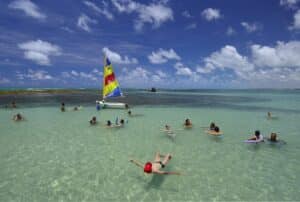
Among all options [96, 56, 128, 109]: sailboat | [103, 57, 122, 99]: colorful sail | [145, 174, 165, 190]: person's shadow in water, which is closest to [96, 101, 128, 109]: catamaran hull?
[96, 56, 128, 109]: sailboat

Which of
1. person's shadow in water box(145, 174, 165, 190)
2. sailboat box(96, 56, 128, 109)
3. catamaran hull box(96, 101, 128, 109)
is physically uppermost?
sailboat box(96, 56, 128, 109)

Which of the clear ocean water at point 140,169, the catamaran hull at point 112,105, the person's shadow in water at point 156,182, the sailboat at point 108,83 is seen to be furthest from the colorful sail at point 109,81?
the person's shadow in water at point 156,182

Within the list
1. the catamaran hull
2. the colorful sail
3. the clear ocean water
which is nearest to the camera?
the clear ocean water

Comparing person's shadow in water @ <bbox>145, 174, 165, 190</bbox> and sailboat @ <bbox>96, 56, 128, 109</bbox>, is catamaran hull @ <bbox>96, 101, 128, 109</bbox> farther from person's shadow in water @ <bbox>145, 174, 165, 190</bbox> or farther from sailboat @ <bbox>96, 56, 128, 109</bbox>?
person's shadow in water @ <bbox>145, 174, 165, 190</bbox>

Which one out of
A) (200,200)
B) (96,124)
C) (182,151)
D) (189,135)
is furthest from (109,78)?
(200,200)

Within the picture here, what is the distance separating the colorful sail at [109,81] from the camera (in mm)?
35469

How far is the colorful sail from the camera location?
35.5 m

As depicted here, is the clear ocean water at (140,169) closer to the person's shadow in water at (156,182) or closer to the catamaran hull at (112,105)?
the person's shadow in water at (156,182)

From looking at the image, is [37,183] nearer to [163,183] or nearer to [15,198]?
[15,198]

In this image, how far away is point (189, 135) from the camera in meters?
19.6

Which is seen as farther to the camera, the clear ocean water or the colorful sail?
the colorful sail

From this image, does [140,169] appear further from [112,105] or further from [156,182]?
[112,105]

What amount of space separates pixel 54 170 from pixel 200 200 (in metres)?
8.00

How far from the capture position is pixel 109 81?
3653 centimetres
